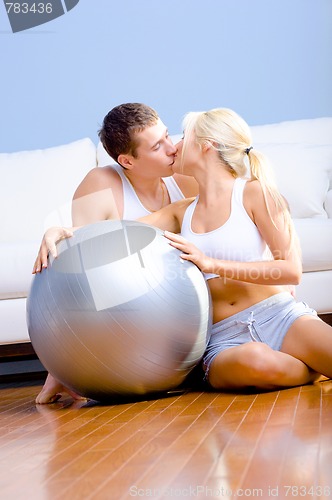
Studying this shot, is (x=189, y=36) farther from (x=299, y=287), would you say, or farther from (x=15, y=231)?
(x=299, y=287)

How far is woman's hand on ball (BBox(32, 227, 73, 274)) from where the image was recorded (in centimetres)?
216

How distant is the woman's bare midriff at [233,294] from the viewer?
236 cm

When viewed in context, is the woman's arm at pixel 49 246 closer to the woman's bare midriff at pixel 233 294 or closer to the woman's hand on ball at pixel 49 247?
the woman's hand on ball at pixel 49 247

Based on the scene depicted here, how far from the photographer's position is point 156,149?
8.60 feet

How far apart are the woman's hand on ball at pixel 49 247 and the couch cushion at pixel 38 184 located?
1.44 m

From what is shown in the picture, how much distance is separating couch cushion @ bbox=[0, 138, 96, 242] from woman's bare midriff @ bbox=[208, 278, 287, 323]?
4.75ft

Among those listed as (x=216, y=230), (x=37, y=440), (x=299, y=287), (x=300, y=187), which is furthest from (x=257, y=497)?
(x=300, y=187)

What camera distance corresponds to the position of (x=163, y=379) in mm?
2152

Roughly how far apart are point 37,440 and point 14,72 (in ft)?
9.07

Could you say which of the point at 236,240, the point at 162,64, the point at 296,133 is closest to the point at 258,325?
the point at 236,240

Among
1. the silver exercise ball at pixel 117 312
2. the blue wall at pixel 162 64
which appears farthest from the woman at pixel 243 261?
the blue wall at pixel 162 64

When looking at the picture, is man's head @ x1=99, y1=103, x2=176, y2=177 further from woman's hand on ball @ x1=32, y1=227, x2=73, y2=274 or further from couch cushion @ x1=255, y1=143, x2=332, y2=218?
couch cushion @ x1=255, y1=143, x2=332, y2=218

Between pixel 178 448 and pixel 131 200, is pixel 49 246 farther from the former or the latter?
pixel 178 448

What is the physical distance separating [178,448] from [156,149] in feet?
4.34
